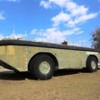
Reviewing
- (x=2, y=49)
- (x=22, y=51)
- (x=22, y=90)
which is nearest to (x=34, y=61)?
(x=22, y=51)

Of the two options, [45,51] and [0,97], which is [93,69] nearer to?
[45,51]

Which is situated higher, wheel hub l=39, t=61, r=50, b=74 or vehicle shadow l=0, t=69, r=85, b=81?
wheel hub l=39, t=61, r=50, b=74

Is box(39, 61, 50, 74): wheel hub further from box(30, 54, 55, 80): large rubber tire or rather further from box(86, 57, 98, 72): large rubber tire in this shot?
box(86, 57, 98, 72): large rubber tire

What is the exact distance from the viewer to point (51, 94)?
8.01m

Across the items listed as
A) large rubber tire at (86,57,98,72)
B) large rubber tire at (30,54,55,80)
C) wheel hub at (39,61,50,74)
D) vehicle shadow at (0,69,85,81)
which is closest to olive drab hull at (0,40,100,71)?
large rubber tire at (30,54,55,80)

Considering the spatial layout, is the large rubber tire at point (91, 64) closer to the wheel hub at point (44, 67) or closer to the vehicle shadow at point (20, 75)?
the vehicle shadow at point (20, 75)

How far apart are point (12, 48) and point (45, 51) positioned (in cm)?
162

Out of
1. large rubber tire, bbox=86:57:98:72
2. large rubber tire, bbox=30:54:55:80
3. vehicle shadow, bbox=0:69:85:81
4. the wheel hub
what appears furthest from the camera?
large rubber tire, bbox=86:57:98:72

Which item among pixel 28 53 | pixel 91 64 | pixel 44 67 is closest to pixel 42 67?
pixel 44 67

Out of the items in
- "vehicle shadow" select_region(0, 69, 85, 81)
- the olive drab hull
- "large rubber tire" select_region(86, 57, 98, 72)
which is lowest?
"vehicle shadow" select_region(0, 69, 85, 81)

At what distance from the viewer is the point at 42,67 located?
11.4 m

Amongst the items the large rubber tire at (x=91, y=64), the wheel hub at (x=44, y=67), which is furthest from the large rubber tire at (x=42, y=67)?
the large rubber tire at (x=91, y=64)

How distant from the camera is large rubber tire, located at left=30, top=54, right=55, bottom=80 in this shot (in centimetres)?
1103

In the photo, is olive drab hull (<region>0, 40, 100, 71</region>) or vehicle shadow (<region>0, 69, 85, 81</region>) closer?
olive drab hull (<region>0, 40, 100, 71</region>)
